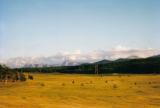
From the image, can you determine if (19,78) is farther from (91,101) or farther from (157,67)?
A: (157,67)

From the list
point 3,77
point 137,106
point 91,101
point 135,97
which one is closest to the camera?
point 137,106

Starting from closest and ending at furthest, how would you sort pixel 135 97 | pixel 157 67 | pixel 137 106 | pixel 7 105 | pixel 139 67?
pixel 7 105 < pixel 137 106 < pixel 135 97 < pixel 157 67 < pixel 139 67

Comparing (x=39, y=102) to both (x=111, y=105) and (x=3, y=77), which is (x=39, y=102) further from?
(x=3, y=77)

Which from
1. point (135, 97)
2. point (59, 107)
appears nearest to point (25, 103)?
point (59, 107)

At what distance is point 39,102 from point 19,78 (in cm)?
3804

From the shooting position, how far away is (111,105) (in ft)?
106

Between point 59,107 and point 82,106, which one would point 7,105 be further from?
point 82,106

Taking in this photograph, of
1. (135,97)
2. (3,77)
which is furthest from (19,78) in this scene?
(135,97)

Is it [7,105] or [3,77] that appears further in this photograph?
[3,77]

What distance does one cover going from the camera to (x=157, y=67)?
147 meters

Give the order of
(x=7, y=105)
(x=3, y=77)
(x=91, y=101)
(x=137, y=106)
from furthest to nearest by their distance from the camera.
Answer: (x=3, y=77) → (x=91, y=101) → (x=137, y=106) → (x=7, y=105)

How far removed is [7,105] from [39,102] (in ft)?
12.1

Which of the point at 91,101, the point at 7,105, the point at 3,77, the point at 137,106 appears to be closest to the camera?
the point at 7,105

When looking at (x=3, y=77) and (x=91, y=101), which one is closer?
(x=91, y=101)
